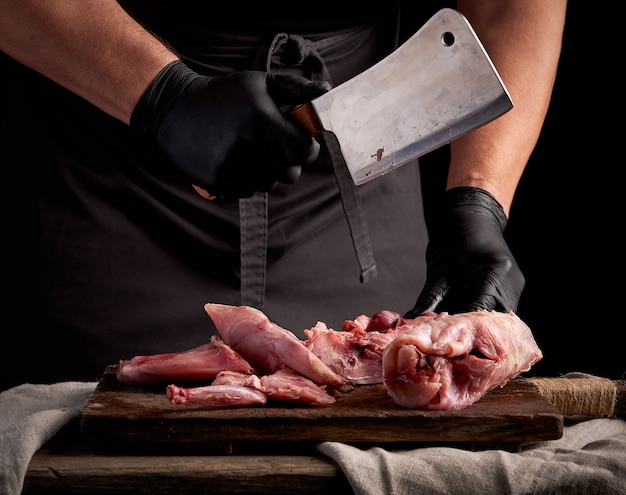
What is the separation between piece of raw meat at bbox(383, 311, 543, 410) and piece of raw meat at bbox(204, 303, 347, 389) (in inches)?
5.7

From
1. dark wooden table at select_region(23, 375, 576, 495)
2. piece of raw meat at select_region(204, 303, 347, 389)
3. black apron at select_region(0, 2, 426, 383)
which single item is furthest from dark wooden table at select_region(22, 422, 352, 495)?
black apron at select_region(0, 2, 426, 383)

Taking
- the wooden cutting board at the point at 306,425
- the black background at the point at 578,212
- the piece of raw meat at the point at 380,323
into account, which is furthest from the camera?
the black background at the point at 578,212

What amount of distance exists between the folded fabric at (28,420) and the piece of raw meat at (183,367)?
0.43ft

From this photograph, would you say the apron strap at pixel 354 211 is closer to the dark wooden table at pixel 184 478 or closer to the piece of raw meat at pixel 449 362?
the piece of raw meat at pixel 449 362

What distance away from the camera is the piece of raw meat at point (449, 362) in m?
1.69

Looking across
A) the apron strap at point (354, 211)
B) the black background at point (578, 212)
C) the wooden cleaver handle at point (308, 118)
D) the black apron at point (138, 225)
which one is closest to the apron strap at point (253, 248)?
the black apron at point (138, 225)

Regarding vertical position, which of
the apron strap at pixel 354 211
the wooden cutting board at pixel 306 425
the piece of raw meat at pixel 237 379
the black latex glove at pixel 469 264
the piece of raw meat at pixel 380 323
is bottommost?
the wooden cutting board at pixel 306 425

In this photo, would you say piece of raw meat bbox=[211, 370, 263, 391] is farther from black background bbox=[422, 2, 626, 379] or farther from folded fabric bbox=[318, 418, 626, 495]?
black background bbox=[422, 2, 626, 379]

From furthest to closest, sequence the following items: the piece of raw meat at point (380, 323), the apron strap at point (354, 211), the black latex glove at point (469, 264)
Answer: the apron strap at point (354, 211), the black latex glove at point (469, 264), the piece of raw meat at point (380, 323)

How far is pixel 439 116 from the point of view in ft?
6.52

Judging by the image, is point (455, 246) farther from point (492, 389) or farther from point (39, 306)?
point (39, 306)

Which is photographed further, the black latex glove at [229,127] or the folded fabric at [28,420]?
the black latex glove at [229,127]

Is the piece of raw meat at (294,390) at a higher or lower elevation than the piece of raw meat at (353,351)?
lower

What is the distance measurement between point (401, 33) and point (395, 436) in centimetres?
208
